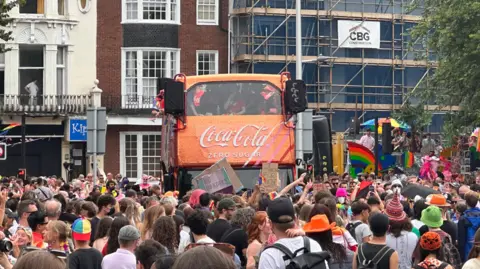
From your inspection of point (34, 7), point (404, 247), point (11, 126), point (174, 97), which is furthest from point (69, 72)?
point (404, 247)

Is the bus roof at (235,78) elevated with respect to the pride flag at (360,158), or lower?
elevated

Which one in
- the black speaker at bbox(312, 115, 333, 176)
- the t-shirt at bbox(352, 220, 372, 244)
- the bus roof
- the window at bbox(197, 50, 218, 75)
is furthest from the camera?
the window at bbox(197, 50, 218, 75)

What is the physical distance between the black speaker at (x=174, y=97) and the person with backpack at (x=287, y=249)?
1435 centimetres

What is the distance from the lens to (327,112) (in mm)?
50875

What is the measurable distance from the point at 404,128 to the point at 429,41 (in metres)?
3.48

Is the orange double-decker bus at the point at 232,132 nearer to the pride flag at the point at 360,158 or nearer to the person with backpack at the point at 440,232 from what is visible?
the person with backpack at the point at 440,232

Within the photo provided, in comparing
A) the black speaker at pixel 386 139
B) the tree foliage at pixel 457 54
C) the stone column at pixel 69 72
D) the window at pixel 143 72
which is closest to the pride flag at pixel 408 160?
the tree foliage at pixel 457 54

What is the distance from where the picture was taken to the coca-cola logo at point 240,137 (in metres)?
24.6

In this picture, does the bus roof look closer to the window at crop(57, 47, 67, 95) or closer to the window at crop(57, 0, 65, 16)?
the window at crop(57, 47, 67, 95)

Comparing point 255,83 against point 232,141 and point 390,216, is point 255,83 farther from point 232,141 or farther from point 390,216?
point 390,216

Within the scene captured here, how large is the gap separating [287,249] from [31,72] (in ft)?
129

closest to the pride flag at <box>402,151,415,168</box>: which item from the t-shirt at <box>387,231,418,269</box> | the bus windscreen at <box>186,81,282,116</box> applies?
the bus windscreen at <box>186,81,282,116</box>

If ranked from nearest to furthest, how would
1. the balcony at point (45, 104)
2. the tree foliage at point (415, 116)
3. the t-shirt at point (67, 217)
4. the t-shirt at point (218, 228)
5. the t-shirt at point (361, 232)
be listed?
the t-shirt at point (218, 228)
the t-shirt at point (361, 232)
the t-shirt at point (67, 217)
the tree foliage at point (415, 116)
the balcony at point (45, 104)

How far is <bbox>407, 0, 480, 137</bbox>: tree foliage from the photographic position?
39375 mm
